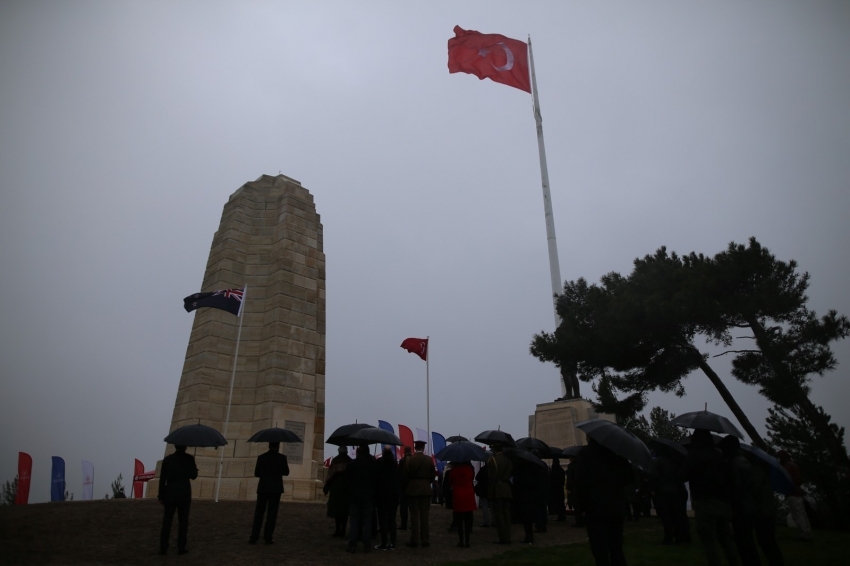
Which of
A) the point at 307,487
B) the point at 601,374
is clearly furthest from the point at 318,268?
the point at 601,374

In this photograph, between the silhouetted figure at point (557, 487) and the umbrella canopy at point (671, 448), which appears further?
the silhouetted figure at point (557, 487)

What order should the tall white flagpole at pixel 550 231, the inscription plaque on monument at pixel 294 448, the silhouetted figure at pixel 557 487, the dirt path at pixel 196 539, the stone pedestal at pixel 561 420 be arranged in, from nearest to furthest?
the dirt path at pixel 196 539 < the silhouetted figure at pixel 557 487 < the inscription plaque on monument at pixel 294 448 < the stone pedestal at pixel 561 420 < the tall white flagpole at pixel 550 231

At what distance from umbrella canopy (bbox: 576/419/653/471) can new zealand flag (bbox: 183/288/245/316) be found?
11.8m

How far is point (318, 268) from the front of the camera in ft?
60.2

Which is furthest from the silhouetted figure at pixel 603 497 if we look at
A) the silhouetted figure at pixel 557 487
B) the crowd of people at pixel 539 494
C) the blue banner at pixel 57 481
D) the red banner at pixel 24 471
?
the red banner at pixel 24 471

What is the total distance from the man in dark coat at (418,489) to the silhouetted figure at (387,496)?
203 millimetres

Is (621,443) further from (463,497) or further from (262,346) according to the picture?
(262,346)

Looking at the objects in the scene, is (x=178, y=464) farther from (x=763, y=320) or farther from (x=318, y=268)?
(x=763, y=320)

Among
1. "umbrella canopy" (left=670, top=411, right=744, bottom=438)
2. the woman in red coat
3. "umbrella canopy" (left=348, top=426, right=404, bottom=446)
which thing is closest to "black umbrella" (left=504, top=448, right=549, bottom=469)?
the woman in red coat

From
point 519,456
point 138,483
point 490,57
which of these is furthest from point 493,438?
point 138,483

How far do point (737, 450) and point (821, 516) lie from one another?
30.2 ft

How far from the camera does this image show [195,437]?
834 cm

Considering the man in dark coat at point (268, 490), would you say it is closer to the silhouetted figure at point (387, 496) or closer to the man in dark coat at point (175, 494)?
the man in dark coat at point (175, 494)

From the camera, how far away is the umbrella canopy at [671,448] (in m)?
9.12
